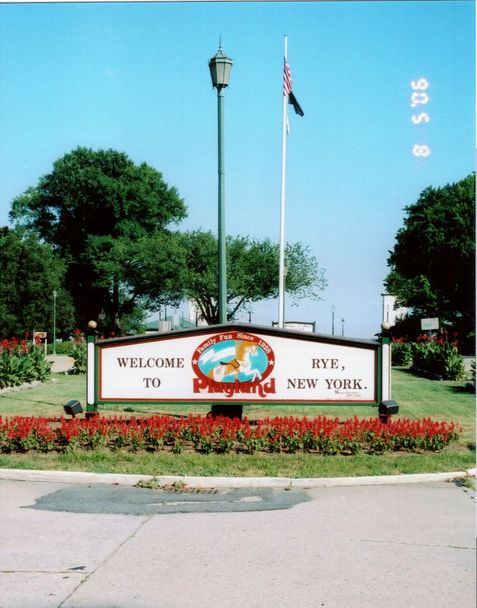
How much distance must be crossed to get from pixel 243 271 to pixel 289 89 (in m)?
33.1

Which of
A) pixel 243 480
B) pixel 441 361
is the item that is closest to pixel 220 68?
pixel 243 480

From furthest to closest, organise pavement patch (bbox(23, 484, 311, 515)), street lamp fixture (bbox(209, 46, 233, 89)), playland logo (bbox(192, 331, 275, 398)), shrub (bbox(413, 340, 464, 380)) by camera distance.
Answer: shrub (bbox(413, 340, 464, 380)) → street lamp fixture (bbox(209, 46, 233, 89)) → playland logo (bbox(192, 331, 275, 398)) → pavement patch (bbox(23, 484, 311, 515))

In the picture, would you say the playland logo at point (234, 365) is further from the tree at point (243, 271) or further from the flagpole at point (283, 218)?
the tree at point (243, 271)

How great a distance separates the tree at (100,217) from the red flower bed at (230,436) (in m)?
49.7

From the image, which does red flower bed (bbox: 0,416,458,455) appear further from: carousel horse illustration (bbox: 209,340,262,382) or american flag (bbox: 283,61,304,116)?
american flag (bbox: 283,61,304,116)

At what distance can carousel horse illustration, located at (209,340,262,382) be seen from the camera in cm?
1084

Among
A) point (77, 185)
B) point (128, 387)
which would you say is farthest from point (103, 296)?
point (128, 387)

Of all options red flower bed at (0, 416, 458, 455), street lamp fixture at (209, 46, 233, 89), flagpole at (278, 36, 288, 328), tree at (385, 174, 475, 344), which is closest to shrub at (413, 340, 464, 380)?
flagpole at (278, 36, 288, 328)

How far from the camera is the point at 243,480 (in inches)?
326

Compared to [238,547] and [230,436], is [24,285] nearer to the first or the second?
[230,436]

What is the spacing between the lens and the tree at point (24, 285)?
48.8 m

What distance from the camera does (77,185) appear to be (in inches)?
2461

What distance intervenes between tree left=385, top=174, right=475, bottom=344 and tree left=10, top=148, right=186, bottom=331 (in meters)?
19.9

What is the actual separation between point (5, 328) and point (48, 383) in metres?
28.5
